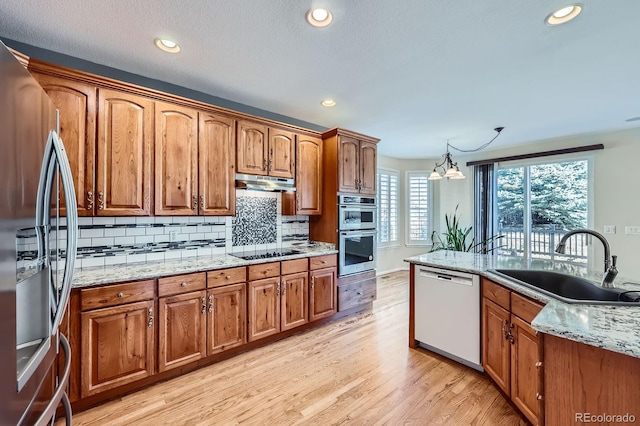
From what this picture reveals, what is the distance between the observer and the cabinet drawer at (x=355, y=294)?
350 centimetres

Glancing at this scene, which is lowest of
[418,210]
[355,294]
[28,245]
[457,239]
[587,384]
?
[355,294]

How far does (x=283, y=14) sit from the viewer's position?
1746 mm

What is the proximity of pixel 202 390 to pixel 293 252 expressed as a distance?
1530 millimetres

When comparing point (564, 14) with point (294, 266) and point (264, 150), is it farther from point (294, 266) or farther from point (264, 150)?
point (294, 266)

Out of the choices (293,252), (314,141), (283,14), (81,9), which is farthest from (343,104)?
(81,9)

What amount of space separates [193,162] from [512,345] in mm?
2928

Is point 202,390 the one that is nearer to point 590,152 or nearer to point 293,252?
point 293,252

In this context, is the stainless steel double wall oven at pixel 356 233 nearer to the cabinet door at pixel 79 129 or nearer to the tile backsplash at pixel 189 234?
the tile backsplash at pixel 189 234

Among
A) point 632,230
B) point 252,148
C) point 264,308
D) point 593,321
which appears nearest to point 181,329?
point 264,308

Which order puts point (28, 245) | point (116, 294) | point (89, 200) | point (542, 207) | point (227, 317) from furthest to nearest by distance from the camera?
point (542, 207) → point (227, 317) → point (89, 200) → point (116, 294) → point (28, 245)

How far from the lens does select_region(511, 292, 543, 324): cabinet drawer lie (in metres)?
1.64

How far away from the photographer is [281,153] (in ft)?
10.7

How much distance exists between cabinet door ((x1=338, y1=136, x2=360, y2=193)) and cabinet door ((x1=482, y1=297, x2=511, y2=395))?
1968 millimetres

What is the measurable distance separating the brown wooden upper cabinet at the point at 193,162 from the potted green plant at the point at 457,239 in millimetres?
4163
